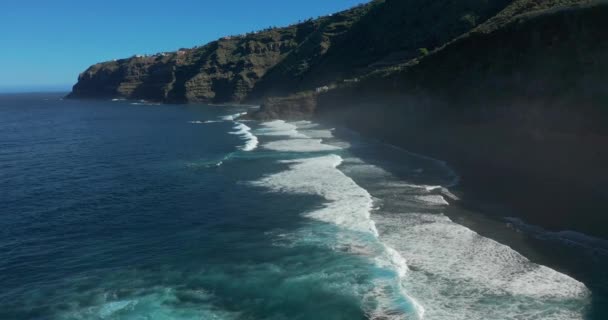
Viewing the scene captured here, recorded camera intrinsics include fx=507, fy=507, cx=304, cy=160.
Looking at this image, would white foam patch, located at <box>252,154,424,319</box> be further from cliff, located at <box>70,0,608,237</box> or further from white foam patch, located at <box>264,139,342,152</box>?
cliff, located at <box>70,0,608,237</box>

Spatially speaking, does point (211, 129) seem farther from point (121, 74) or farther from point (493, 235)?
point (121, 74)

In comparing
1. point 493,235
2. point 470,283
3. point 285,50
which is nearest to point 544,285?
point 470,283

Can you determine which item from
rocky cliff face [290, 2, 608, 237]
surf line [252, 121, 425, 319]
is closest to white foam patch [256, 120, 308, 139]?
surf line [252, 121, 425, 319]

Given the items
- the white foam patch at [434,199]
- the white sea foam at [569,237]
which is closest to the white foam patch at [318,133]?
the white foam patch at [434,199]

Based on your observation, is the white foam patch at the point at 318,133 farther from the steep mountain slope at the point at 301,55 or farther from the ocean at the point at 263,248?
the steep mountain slope at the point at 301,55

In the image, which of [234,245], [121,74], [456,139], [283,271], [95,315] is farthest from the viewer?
[121,74]

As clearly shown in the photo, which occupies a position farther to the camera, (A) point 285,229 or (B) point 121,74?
(B) point 121,74

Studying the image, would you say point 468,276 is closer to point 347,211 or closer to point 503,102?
point 347,211
